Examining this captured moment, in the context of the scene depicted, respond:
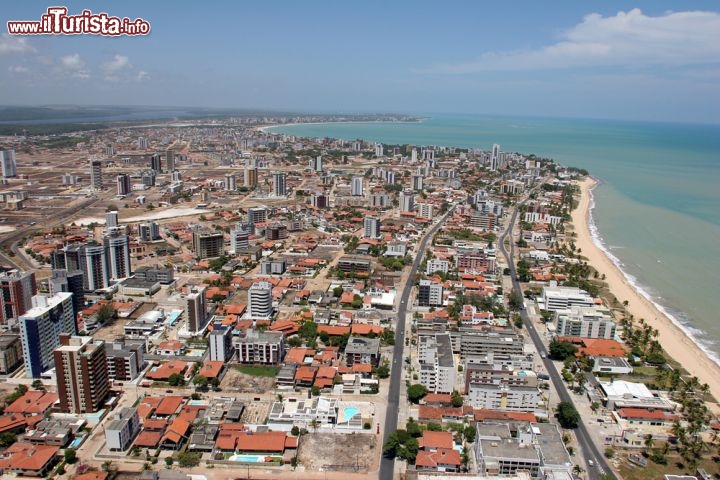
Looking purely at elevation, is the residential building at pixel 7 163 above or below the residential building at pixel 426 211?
above

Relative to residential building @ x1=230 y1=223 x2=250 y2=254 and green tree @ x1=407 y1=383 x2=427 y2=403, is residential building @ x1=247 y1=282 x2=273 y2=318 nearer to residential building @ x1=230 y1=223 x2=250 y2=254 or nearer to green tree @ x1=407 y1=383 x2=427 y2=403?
green tree @ x1=407 y1=383 x2=427 y2=403

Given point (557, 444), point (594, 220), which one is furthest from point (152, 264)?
point (594, 220)

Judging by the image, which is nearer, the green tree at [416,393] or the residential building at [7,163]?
the green tree at [416,393]

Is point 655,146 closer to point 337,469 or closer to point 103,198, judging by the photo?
point 103,198

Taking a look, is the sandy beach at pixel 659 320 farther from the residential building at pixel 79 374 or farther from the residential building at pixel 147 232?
the residential building at pixel 147 232

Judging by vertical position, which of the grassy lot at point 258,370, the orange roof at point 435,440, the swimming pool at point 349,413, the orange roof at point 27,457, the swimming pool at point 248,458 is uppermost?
the orange roof at point 435,440

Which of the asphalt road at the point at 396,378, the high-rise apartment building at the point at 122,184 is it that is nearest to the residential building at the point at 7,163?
the high-rise apartment building at the point at 122,184
